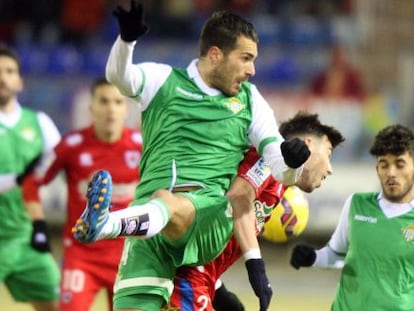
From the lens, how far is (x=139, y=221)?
18.6 feet

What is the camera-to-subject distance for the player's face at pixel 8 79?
341 inches

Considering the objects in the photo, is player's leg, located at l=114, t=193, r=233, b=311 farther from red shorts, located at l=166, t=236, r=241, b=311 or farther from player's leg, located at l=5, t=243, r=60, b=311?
player's leg, located at l=5, t=243, r=60, b=311

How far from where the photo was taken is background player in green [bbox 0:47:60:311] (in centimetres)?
856

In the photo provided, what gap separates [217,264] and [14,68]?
9.75 ft

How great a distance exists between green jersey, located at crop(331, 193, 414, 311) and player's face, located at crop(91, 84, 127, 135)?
2417mm

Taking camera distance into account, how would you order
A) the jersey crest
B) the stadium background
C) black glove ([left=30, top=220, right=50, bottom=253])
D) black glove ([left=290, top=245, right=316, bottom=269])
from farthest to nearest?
the stadium background < black glove ([left=30, top=220, right=50, bottom=253]) < black glove ([left=290, top=245, right=316, bottom=269]) < the jersey crest

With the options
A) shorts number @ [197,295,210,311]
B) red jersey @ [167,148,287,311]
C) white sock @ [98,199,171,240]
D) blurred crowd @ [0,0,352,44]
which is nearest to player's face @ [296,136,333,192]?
red jersey @ [167,148,287,311]

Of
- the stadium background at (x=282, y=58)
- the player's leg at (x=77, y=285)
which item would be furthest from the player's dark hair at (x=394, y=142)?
the stadium background at (x=282, y=58)

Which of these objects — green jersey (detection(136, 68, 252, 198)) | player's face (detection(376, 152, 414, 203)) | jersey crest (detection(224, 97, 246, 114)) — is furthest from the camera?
player's face (detection(376, 152, 414, 203))

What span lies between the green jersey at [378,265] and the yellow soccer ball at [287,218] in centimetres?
38

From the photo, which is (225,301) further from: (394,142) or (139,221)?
(139,221)

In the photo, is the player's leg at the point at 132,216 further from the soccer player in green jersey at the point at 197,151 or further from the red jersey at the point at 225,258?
the red jersey at the point at 225,258

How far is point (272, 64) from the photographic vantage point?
15.5 metres

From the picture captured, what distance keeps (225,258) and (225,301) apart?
1.64ft
